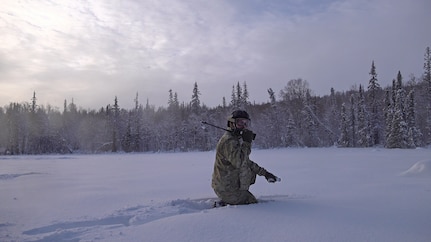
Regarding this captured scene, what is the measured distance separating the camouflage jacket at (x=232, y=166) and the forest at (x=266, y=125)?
40.6 m

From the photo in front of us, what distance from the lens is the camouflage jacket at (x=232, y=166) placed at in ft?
14.3

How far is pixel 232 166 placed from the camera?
4586 millimetres

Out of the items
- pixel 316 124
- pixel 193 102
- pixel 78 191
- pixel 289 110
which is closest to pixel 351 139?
pixel 316 124

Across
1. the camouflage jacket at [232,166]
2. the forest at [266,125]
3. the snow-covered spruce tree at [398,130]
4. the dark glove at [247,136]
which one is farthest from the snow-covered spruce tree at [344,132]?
the dark glove at [247,136]

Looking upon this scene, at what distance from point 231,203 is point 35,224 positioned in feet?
8.13

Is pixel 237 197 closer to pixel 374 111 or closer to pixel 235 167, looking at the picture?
pixel 235 167

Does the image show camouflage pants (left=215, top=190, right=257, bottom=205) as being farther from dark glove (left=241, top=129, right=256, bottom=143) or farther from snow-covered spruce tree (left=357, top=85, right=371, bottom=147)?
snow-covered spruce tree (left=357, top=85, right=371, bottom=147)

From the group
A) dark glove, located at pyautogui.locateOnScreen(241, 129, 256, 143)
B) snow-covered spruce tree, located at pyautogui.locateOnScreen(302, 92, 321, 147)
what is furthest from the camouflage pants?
snow-covered spruce tree, located at pyautogui.locateOnScreen(302, 92, 321, 147)

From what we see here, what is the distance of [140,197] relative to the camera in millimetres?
5996

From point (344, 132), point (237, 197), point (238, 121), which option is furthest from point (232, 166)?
point (344, 132)

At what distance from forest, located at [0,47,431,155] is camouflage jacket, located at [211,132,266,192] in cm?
4061

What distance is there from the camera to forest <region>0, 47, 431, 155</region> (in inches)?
1891

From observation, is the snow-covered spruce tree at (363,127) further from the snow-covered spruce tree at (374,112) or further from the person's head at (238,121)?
the person's head at (238,121)

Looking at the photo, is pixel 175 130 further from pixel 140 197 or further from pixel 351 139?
pixel 140 197
